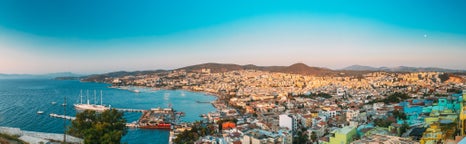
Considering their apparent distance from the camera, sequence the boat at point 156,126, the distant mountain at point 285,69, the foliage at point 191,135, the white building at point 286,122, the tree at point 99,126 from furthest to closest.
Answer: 1. the distant mountain at point 285,69
2. the boat at point 156,126
3. the white building at point 286,122
4. the foliage at point 191,135
5. the tree at point 99,126

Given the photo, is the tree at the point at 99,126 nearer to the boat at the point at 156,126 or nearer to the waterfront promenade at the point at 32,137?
the waterfront promenade at the point at 32,137

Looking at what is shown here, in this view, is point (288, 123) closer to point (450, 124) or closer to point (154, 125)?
point (450, 124)

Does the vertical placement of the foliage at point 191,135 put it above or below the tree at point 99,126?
below

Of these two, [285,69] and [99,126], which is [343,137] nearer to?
[99,126]

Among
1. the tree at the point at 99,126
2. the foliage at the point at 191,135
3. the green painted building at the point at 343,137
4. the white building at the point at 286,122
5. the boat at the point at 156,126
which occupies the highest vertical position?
the tree at the point at 99,126

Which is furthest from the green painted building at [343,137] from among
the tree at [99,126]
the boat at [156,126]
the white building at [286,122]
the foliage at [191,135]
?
the boat at [156,126]

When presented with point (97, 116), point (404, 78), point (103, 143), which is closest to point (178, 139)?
point (97, 116)

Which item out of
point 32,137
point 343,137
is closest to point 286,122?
point 343,137

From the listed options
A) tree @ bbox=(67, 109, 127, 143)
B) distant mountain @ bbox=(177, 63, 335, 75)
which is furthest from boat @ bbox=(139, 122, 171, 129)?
distant mountain @ bbox=(177, 63, 335, 75)

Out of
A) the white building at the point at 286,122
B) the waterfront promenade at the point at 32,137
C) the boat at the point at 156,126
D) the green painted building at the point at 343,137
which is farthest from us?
the boat at the point at 156,126
